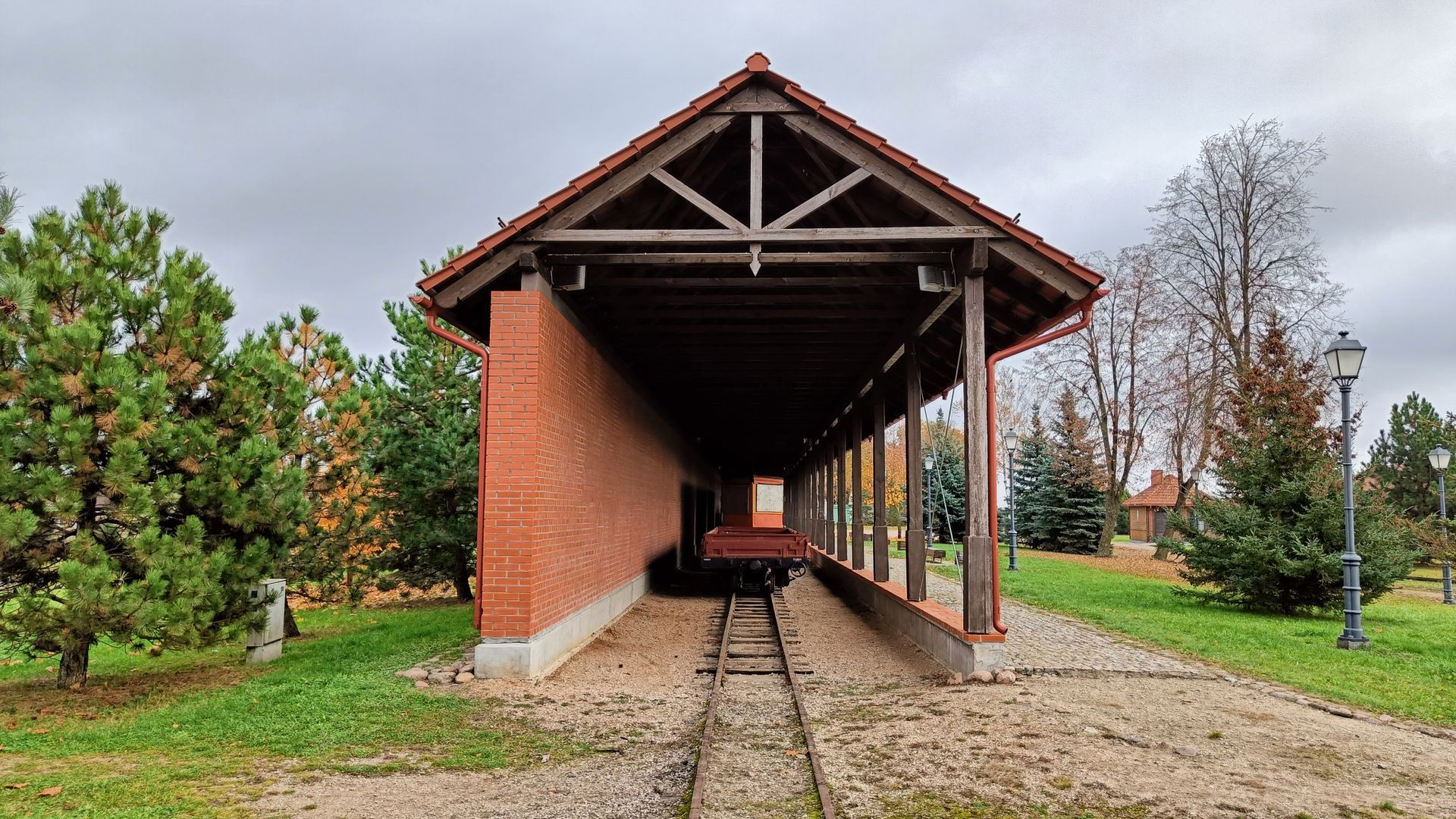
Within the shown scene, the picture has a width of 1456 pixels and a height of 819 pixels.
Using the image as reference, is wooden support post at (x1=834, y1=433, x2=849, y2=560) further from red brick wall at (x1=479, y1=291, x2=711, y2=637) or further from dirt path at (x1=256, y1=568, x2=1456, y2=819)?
dirt path at (x1=256, y1=568, x2=1456, y2=819)

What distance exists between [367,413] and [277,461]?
2.38 meters

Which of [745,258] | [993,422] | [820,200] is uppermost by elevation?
[820,200]

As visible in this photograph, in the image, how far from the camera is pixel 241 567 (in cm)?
758

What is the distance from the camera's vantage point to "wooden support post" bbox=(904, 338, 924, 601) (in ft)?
35.9

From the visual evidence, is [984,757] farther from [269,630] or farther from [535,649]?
[269,630]

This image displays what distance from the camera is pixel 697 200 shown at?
26.1 feet

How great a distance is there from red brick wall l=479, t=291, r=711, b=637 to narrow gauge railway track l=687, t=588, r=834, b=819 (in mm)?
1905

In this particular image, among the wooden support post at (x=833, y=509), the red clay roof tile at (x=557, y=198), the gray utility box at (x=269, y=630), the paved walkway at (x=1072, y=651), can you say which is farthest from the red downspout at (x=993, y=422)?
the wooden support post at (x=833, y=509)

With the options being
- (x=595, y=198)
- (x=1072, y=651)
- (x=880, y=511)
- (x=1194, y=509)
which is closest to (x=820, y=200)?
(x=595, y=198)

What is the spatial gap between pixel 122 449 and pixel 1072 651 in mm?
9382

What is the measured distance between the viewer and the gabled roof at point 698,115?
26.0ft

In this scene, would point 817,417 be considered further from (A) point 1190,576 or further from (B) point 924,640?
(B) point 924,640

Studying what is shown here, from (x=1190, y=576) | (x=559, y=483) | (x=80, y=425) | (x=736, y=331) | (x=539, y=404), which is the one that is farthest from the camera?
(x=1190, y=576)

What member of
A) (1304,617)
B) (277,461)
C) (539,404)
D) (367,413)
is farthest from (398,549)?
(1304,617)
